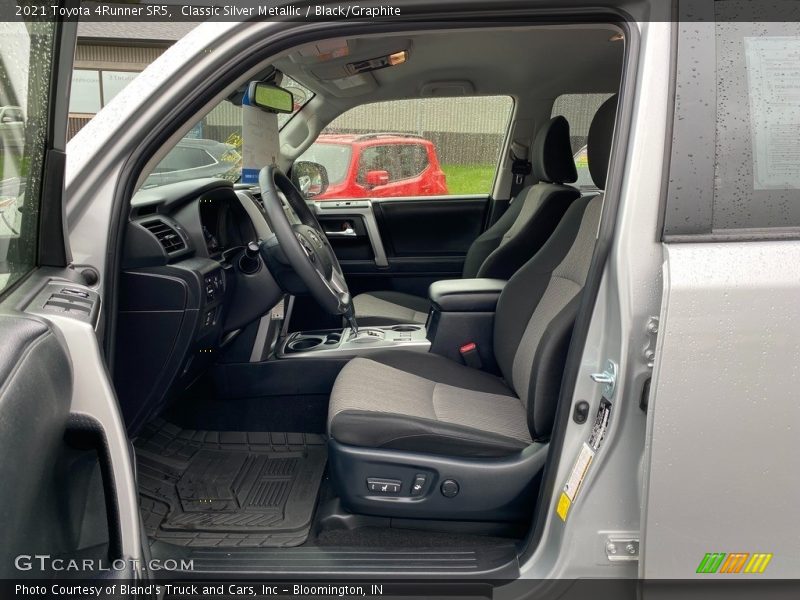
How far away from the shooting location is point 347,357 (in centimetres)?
240

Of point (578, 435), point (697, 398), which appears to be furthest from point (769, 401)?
point (578, 435)

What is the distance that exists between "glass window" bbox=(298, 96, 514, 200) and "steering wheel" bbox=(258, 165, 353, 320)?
1226 mm

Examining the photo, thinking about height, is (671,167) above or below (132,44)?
below

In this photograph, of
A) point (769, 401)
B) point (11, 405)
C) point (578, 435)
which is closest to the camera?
point (11, 405)

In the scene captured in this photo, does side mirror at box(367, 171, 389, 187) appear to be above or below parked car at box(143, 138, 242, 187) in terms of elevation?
below

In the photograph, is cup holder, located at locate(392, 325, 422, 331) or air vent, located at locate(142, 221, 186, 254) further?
cup holder, located at locate(392, 325, 422, 331)

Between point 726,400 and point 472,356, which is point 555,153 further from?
point 726,400

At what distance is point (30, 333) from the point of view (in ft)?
3.45

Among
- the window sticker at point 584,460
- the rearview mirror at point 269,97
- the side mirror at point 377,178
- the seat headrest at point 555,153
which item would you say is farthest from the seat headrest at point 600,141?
the side mirror at point 377,178

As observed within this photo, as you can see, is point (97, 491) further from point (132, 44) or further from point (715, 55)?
point (132, 44)

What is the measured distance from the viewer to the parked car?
246 centimetres

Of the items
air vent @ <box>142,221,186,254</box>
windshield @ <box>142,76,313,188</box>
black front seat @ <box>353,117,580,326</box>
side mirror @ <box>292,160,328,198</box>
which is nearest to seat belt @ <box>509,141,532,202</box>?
black front seat @ <box>353,117,580,326</box>

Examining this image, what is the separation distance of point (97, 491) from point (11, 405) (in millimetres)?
438

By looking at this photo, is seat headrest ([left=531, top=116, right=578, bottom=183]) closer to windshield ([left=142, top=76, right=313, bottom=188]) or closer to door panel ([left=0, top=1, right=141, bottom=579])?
windshield ([left=142, top=76, right=313, bottom=188])
